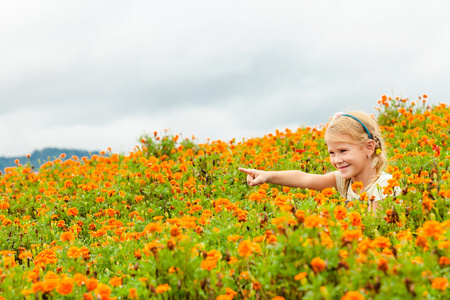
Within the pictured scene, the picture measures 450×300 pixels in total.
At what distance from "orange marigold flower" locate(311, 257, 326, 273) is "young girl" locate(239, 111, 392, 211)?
2786 millimetres

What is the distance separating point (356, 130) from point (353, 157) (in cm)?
36

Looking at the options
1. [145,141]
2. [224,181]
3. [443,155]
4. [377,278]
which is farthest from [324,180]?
[145,141]

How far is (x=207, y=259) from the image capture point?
2.67 metres

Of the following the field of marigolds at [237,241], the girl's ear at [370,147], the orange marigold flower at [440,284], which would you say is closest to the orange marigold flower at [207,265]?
the field of marigolds at [237,241]

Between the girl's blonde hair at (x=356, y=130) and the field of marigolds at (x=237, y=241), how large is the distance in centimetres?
73

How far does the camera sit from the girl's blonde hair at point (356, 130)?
17.1 feet

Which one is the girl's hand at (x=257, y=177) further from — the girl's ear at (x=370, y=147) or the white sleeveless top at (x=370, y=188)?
the girl's ear at (x=370, y=147)

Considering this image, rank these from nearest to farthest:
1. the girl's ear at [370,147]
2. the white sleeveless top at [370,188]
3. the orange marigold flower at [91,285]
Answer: the orange marigold flower at [91,285], the white sleeveless top at [370,188], the girl's ear at [370,147]

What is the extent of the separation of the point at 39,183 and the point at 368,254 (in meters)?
8.82

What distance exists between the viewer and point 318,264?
2305 millimetres

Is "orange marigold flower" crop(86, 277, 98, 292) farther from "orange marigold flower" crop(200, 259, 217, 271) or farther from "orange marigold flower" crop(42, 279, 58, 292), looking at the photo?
"orange marigold flower" crop(200, 259, 217, 271)

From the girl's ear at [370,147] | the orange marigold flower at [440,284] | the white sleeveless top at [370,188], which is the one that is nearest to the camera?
the orange marigold flower at [440,284]

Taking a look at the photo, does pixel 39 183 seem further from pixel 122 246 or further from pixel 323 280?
pixel 323 280

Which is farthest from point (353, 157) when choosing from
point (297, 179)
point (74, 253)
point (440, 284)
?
point (74, 253)
